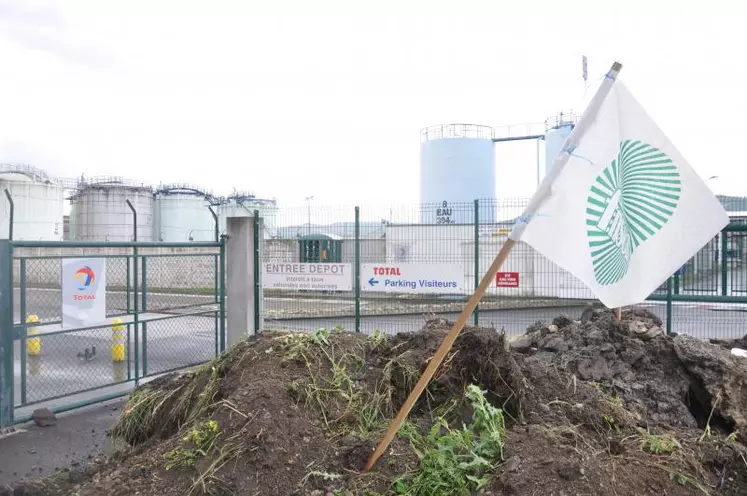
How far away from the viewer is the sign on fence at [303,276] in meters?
10.3

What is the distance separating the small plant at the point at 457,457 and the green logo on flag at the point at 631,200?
4.13 feet

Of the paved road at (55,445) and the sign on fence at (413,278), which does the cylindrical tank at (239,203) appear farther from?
the paved road at (55,445)

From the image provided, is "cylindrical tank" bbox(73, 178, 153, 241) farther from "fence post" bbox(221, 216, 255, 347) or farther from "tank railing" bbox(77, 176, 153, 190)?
"fence post" bbox(221, 216, 255, 347)

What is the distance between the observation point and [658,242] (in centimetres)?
358

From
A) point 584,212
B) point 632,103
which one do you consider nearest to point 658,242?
point 584,212

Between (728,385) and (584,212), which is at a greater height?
(584,212)

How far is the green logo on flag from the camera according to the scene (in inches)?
138

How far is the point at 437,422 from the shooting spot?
4156 mm

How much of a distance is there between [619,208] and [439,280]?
630 centimetres

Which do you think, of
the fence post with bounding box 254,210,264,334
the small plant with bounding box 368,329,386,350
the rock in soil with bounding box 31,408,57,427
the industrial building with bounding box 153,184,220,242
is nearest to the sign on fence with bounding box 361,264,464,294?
the fence post with bounding box 254,210,264,334

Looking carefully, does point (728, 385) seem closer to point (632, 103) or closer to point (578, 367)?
point (578, 367)

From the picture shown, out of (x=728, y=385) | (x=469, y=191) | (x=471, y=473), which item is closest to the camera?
(x=471, y=473)

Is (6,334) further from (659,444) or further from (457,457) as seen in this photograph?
(659,444)

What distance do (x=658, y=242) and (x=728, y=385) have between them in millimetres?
2677
